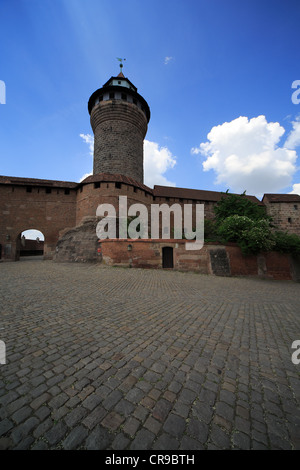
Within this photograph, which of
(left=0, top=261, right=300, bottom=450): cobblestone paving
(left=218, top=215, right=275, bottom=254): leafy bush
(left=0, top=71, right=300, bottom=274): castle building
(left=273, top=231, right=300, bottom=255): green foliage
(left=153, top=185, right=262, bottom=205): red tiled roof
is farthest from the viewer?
(left=153, top=185, right=262, bottom=205): red tiled roof

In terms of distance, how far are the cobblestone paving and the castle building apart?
867 centimetres

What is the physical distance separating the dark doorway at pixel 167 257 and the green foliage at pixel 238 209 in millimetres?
5495

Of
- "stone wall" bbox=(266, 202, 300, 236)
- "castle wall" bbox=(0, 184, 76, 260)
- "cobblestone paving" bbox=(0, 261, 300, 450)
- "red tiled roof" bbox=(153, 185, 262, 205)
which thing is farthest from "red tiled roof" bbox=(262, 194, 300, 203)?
"castle wall" bbox=(0, 184, 76, 260)

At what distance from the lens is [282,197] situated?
24984 mm

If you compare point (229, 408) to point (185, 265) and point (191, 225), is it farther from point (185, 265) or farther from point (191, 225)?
point (191, 225)

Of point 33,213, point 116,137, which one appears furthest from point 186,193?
point 33,213

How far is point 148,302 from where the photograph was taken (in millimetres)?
4660

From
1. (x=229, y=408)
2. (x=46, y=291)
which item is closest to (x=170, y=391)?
(x=229, y=408)

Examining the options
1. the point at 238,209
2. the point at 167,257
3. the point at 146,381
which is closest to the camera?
the point at 146,381

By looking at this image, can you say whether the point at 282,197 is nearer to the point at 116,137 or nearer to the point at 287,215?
the point at 287,215

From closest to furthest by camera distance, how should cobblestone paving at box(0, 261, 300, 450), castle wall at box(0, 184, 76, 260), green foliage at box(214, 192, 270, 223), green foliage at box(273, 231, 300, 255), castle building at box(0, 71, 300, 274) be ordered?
cobblestone paving at box(0, 261, 300, 450), green foliage at box(273, 231, 300, 255), castle building at box(0, 71, 300, 274), green foliage at box(214, 192, 270, 223), castle wall at box(0, 184, 76, 260)

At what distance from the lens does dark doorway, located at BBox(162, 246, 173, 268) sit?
12.5m

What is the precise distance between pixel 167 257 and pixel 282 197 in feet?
75.6

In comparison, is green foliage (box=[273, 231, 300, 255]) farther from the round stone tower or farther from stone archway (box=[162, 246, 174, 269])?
the round stone tower
